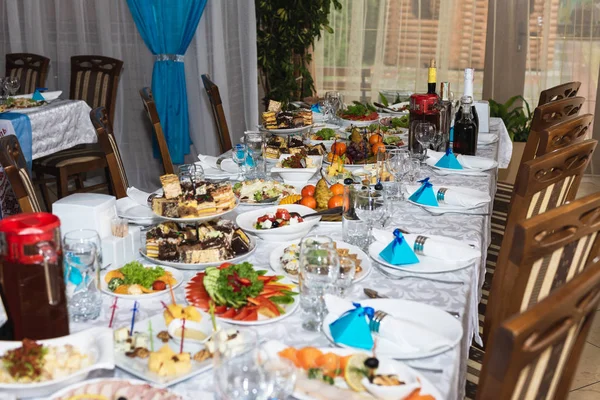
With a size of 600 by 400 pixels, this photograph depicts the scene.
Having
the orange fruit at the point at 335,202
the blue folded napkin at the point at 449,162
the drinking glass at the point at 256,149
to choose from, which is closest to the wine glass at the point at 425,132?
the blue folded napkin at the point at 449,162

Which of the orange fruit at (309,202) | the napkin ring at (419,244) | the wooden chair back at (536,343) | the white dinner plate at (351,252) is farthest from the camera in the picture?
the orange fruit at (309,202)

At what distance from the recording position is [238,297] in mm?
1419

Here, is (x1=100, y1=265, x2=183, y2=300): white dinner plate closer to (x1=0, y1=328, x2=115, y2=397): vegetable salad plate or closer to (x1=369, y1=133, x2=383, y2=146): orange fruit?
(x1=0, y1=328, x2=115, y2=397): vegetable salad plate

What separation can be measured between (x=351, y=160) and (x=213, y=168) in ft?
1.79

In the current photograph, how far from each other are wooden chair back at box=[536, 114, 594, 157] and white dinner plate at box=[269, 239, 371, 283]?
3.02 feet

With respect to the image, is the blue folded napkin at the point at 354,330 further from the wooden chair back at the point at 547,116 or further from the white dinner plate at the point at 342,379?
the wooden chair back at the point at 547,116

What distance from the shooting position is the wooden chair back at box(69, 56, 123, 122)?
15.3 feet

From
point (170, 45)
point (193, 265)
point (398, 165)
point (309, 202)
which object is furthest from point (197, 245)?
point (170, 45)

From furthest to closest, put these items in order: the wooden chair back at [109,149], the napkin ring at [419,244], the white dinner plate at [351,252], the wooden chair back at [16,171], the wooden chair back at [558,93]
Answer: the wooden chair back at [558,93], the wooden chair back at [109,149], the wooden chair back at [16,171], the napkin ring at [419,244], the white dinner plate at [351,252]

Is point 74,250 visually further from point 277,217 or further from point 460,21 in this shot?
point 460,21

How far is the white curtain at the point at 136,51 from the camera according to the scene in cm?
509

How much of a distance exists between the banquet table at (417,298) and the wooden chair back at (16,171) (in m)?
0.60

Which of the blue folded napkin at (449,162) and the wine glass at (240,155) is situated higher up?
the wine glass at (240,155)

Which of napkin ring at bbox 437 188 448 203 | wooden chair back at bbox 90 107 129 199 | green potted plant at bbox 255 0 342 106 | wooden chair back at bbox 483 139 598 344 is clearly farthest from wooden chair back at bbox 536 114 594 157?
green potted plant at bbox 255 0 342 106
